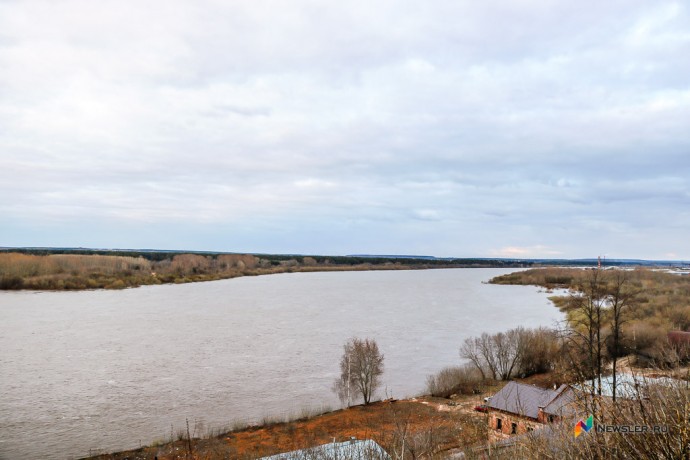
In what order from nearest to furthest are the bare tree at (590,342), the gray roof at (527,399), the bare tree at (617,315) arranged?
the bare tree at (590,342) → the bare tree at (617,315) → the gray roof at (527,399)

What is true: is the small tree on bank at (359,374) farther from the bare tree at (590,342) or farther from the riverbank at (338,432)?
the bare tree at (590,342)

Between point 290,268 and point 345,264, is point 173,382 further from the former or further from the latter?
point 345,264

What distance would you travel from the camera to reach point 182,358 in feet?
90.4

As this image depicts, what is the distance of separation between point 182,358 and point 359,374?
11.8 meters

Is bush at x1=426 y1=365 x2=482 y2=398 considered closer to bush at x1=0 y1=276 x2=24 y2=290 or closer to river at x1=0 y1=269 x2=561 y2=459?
river at x1=0 y1=269 x2=561 y2=459

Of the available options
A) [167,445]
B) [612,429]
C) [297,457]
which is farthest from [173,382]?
[612,429]

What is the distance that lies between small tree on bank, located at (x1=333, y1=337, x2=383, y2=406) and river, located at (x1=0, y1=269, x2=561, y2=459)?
0.81 meters

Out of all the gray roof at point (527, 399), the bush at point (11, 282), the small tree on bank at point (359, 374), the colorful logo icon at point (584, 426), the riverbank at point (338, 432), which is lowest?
the riverbank at point (338, 432)

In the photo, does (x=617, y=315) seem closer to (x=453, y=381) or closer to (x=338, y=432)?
(x=453, y=381)

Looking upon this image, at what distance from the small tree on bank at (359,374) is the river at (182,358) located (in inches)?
32.0

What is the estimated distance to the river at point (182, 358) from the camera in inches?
733

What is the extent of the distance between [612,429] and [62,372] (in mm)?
27415

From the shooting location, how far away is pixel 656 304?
4056 cm

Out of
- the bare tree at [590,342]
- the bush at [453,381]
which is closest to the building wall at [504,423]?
the bare tree at [590,342]
